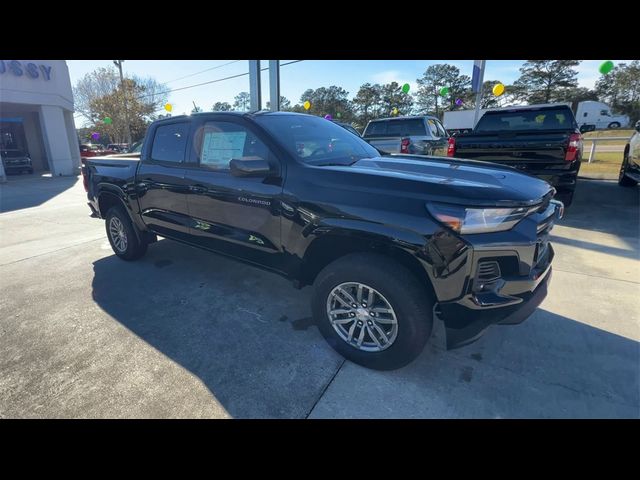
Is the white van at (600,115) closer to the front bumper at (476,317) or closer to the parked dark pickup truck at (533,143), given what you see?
the parked dark pickup truck at (533,143)

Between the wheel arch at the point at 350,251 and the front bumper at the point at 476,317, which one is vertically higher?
the wheel arch at the point at 350,251

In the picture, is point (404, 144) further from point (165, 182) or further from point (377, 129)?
point (165, 182)

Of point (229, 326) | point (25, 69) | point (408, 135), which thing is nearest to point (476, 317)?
point (229, 326)

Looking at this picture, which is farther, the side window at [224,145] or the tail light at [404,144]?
the tail light at [404,144]

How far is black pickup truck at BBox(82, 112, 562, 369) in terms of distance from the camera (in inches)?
83.4

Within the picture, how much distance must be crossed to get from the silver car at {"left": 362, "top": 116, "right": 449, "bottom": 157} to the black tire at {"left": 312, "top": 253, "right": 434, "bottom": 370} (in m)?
6.44

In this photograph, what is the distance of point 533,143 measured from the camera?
5.88m

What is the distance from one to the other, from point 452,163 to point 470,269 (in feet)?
4.17

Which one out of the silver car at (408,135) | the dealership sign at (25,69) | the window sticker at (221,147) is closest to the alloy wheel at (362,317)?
the window sticker at (221,147)

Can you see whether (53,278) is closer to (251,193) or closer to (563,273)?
(251,193)

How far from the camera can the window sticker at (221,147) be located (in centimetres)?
318

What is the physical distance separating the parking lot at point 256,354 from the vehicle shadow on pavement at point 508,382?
0.01m

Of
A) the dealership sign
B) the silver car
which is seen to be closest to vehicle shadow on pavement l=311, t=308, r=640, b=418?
the silver car
